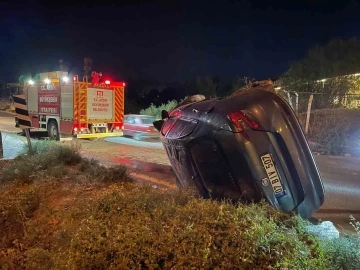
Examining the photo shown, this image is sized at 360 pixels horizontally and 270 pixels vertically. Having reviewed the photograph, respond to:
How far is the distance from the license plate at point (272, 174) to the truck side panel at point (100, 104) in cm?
1335

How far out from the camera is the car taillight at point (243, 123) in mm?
3589

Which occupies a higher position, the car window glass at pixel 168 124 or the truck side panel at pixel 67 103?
the car window glass at pixel 168 124

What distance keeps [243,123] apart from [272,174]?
56 cm

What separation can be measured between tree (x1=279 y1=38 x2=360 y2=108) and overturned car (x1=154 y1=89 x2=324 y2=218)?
1563 centimetres

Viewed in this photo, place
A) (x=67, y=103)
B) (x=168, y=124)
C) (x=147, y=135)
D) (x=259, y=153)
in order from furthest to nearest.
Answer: (x=147, y=135) → (x=67, y=103) → (x=168, y=124) → (x=259, y=153)

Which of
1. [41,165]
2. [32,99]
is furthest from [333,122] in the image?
[32,99]

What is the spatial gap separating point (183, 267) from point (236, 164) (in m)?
1.27

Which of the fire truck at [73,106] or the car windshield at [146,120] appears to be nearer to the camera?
the fire truck at [73,106]

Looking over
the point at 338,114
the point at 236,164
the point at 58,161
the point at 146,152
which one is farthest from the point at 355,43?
the point at 236,164

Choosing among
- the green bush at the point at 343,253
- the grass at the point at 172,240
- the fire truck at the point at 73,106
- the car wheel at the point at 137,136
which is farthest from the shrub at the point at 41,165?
the car wheel at the point at 137,136

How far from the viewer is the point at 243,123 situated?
3.60m

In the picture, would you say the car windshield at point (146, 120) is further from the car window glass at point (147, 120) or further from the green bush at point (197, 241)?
the green bush at point (197, 241)

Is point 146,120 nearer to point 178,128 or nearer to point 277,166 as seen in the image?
point 178,128

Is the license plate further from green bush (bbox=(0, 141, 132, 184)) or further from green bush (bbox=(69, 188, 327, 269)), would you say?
green bush (bbox=(0, 141, 132, 184))
